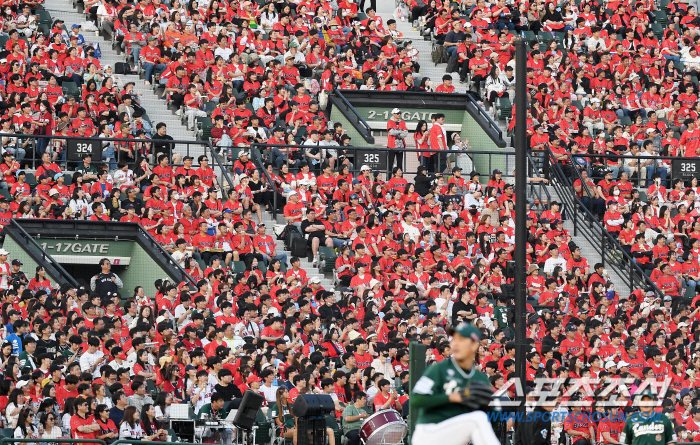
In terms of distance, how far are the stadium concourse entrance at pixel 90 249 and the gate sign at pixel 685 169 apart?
34.6 feet

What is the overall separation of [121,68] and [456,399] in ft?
64.6

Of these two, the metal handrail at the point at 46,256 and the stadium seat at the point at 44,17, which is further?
the stadium seat at the point at 44,17

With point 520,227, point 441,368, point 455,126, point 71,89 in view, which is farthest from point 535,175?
point 441,368

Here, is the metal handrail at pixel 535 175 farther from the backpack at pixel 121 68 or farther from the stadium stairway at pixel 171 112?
the backpack at pixel 121 68

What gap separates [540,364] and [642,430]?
5264mm

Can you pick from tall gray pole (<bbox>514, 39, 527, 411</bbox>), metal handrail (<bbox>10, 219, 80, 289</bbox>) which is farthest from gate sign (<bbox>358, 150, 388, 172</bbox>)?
tall gray pole (<bbox>514, 39, 527, 411</bbox>)

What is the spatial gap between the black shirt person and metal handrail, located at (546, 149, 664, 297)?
881cm

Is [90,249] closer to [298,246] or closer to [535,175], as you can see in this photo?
[298,246]

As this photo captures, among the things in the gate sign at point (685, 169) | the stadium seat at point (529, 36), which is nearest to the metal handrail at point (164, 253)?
the gate sign at point (685, 169)

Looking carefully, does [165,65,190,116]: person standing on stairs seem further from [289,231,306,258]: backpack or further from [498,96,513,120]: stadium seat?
[498,96,513,120]: stadium seat

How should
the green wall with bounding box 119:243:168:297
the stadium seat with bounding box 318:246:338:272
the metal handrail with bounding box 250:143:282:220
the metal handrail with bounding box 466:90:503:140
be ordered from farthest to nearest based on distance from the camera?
1. the metal handrail with bounding box 466:90:503:140
2. the metal handrail with bounding box 250:143:282:220
3. the stadium seat with bounding box 318:246:338:272
4. the green wall with bounding box 119:243:168:297

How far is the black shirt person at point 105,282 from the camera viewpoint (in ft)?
69.8

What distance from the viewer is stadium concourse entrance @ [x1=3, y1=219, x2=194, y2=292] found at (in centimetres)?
2189

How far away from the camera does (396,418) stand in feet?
52.0
